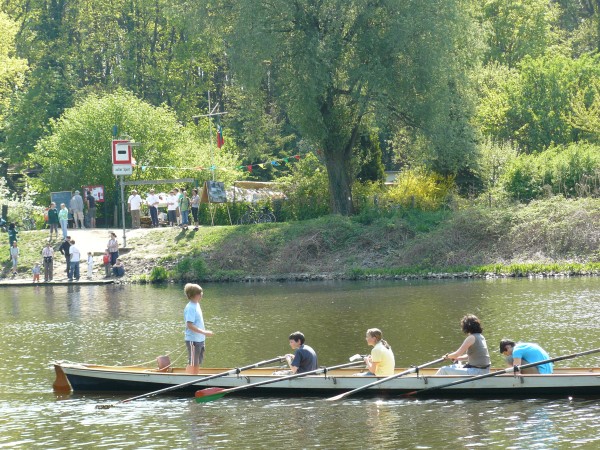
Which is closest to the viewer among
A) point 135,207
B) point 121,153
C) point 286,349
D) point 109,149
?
point 286,349

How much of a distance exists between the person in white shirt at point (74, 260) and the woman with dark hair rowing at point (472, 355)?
28044 mm

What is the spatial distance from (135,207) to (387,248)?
525 inches

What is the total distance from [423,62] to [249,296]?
559 inches

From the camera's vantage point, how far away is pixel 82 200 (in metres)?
52.2

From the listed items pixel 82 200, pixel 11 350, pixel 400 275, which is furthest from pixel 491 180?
pixel 11 350

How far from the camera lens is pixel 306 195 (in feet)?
166

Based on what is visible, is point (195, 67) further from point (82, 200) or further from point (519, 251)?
point (519, 251)

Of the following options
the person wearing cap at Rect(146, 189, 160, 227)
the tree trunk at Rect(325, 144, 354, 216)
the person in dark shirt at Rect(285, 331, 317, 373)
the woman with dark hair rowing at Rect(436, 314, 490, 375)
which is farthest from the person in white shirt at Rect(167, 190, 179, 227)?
the woman with dark hair rowing at Rect(436, 314, 490, 375)

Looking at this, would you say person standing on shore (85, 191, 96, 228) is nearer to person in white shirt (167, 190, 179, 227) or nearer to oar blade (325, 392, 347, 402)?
person in white shirt (167, 190, 179, 227)

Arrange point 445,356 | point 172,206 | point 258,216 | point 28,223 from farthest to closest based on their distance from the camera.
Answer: point 28,223 → point 258,216 → point 172,206 → point 445,356

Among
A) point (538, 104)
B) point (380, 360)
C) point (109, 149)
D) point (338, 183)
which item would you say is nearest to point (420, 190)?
point (338, 183)

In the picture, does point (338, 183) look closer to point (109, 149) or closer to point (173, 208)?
point (173, 208)

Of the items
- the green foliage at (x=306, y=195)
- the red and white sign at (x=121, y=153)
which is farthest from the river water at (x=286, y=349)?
the green foliage at (x=306, y=195)

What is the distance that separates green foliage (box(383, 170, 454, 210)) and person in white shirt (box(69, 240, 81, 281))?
47.6ft
